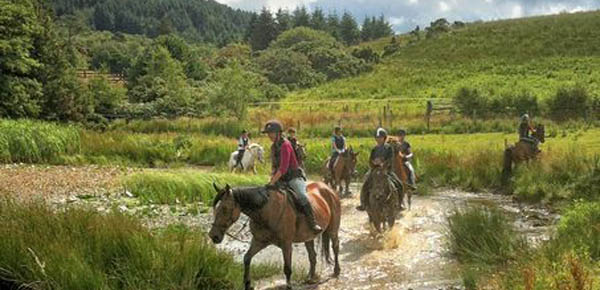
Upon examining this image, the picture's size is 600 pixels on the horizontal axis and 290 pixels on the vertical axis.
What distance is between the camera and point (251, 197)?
8.78m

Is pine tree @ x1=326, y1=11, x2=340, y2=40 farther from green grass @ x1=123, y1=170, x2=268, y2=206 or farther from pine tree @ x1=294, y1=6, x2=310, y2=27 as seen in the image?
green grass @ x1=123, y1=170, x2=268, y2=206

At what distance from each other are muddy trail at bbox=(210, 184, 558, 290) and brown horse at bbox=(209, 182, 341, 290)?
357mm

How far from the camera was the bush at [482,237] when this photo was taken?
1016cm

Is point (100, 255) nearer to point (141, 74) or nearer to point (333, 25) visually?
point (141, 74)

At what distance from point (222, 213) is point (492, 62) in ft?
181

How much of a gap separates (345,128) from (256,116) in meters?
8.02

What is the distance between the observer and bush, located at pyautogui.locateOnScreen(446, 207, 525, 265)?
1016 centimetres

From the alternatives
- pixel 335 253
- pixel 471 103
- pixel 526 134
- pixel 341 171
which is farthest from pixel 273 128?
pixel 471 103

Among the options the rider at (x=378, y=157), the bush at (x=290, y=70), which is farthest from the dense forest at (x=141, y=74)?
the rider at (x=378, y=157)

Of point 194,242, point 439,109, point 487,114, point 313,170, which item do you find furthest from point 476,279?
point 439,109

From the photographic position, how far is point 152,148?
90.4 feet

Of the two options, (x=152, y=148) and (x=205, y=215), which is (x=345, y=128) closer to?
(x=152, y=148)

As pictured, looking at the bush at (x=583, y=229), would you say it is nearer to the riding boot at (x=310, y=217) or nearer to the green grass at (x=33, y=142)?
the riding boot at (x=310, y=217)

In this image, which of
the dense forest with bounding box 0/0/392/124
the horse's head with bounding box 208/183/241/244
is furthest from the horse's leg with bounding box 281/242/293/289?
the dense forest with bounding box 0/0/392/124
